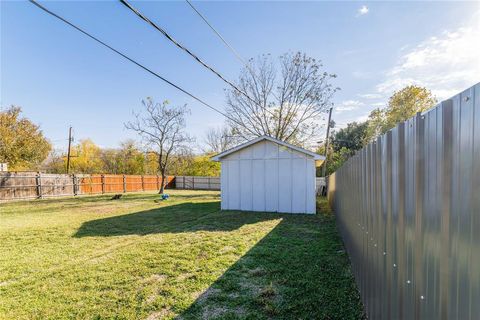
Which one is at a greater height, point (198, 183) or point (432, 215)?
point (432, 215)

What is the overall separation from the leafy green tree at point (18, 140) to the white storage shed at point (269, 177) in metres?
16.0

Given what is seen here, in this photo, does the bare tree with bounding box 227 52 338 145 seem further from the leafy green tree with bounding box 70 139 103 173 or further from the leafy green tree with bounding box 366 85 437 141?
the leafy green tree with bounding box 70 139 103 173

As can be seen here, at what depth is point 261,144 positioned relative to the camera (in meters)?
10.6

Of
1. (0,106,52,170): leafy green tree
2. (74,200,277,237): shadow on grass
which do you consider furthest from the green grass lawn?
(0,106,52,170): leafy green tree

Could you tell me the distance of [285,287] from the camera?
341 cm

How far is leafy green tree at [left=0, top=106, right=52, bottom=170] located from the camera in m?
17.6

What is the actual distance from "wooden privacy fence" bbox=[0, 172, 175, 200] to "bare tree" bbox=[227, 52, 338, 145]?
38.5 ft

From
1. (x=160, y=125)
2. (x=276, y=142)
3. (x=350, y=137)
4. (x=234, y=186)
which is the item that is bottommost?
(x=234, y=186)

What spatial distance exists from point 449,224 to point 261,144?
965cm

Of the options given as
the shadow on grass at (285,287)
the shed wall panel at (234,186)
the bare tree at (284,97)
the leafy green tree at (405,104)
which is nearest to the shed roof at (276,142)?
the shed wall panel at (234,186)

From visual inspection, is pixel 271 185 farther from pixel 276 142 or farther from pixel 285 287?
pixel 285 287

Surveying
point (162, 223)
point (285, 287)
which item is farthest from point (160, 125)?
point (285, 287)

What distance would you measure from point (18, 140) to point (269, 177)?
18.5 meters

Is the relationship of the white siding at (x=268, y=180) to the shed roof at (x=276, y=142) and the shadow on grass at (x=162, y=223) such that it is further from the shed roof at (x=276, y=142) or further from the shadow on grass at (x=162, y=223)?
the shadow on grass at (x=162, y=223)
